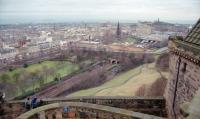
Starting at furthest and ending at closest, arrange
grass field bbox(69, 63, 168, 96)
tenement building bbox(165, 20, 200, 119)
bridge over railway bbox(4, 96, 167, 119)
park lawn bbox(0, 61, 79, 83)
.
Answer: park lawn bbox(0, 61, 79, 83)
grass field bbox(69, 63, 168, 96)
bridge over railway bbox(4, 96, 167, 119)
tenement building bbox(165, 20, 200, 119)

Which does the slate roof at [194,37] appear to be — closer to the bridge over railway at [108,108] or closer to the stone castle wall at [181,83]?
the stone castle wall at [181,83]

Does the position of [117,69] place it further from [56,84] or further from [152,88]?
[152,88]

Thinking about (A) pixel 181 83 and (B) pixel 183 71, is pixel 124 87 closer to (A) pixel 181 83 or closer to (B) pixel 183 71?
(A) pixel 181 83

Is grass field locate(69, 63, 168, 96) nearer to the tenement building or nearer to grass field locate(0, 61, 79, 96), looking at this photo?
grass field locate(0, 61, 79, 96)

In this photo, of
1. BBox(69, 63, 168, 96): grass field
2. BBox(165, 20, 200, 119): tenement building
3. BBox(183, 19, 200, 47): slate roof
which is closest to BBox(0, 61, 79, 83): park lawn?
BBox(69, 63, 168, 96): grass field

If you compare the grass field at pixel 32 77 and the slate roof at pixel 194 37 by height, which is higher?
the slate roof at pixel 194 37

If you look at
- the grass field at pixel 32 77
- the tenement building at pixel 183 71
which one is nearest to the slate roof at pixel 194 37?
the tenement building at pixel 183 71
